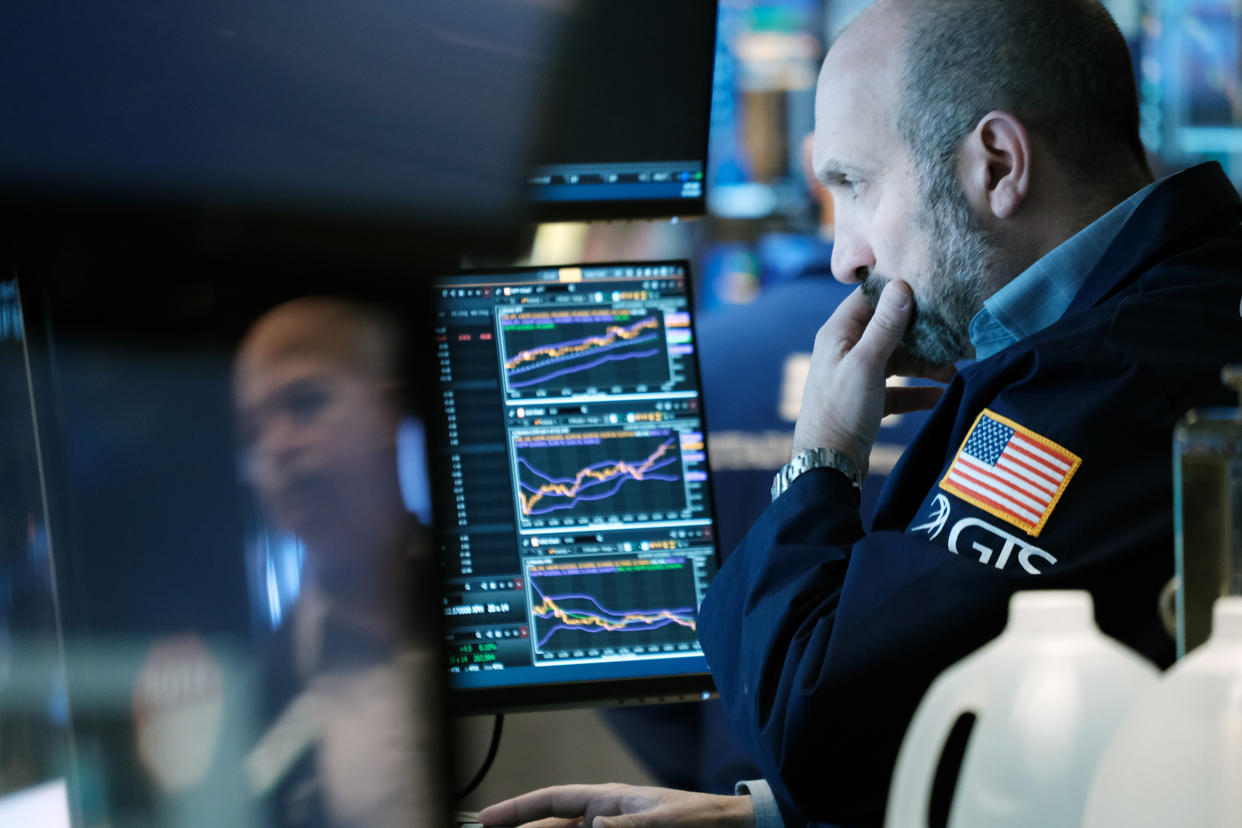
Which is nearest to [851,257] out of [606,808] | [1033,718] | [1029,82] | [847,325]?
[847,325]

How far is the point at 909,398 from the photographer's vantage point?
5.25 ft

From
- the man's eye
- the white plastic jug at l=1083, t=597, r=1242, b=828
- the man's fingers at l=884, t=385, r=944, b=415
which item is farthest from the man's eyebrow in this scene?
the man's eye

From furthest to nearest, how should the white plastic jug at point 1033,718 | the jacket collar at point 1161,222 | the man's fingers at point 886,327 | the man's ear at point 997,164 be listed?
the man's fingers at point 886,327
the man's ear at point 997,164
the jacket collar at point 1161,222
the white plastic jug at point 1033,718

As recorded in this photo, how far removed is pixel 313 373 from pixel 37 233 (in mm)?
152

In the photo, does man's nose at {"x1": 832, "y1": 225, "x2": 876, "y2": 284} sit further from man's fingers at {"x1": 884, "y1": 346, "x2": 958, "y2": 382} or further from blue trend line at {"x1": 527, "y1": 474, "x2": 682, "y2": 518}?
blue trend line at {"x1": 527, "y1": 474, "x2": 682, "y2": 518}

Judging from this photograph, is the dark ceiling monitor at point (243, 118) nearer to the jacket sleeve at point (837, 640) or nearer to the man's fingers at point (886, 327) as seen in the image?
the jacket sleeve at point (837, 640)

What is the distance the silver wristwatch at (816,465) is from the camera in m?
1.35

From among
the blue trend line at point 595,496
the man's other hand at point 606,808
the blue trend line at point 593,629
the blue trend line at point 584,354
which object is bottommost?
the man's other hand at point 606,808

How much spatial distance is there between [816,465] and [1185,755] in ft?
2.82

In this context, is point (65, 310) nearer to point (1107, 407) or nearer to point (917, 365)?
point (1107, 407)

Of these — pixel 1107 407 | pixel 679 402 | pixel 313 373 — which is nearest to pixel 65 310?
pixel 313 373

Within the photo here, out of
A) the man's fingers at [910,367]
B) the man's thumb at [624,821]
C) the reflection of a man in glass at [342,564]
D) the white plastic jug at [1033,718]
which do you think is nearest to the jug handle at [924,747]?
the white plastic jug at [1033,718]

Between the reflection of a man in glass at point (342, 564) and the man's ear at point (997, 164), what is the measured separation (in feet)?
3.62

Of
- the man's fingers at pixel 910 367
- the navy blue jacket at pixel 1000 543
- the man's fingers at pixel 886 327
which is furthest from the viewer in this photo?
the man's fingers at pixel 910 367
